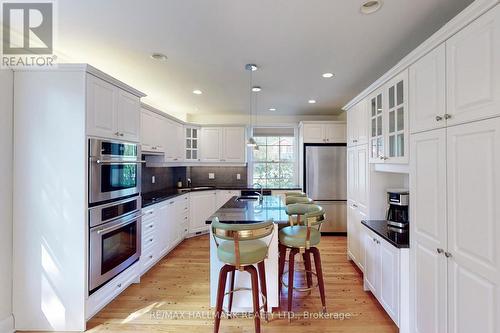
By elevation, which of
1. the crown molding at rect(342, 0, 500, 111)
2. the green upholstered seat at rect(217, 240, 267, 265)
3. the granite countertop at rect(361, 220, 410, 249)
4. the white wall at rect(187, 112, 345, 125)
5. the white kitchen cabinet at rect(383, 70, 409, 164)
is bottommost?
the green upholstered seat at rect(217, 240, 267, 265)

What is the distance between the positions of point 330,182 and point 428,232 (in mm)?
3247

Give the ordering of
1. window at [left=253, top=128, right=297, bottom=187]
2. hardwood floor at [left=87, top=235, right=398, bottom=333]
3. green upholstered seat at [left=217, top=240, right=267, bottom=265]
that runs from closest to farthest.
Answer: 1. green upholstered seat at [left=217, top=240, right=267, bottom=265]
2. hardwood floor at [left=87, top=235, right=398, bottom=333]
3. window at [left=253, top=128, right=297, bottom=187]

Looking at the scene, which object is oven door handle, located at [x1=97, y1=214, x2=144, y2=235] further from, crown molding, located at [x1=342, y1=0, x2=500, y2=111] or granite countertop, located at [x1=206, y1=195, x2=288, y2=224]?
crown molding, located at [x1=342, y1=0, x2=500, y2=111]

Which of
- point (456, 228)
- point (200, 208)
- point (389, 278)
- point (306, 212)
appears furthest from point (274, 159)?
point (456, 228)

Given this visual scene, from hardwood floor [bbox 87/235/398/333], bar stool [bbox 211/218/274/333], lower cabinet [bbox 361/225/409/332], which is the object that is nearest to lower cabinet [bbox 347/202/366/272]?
hardwood floor [bbox 87/235/398/333]

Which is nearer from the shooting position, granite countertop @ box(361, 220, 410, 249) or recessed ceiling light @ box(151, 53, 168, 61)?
granite countertop @ box(361, 220, 410, 249)

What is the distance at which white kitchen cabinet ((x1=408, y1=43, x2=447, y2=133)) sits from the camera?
5.45 ft

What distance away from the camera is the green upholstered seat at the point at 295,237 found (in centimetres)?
241

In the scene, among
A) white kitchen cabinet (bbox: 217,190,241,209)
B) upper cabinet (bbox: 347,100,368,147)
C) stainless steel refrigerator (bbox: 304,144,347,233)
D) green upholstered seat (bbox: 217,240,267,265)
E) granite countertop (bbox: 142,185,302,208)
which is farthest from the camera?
white kitchen cabinet (bbox: 217,190,241,209)

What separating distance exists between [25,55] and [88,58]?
0.60 metres

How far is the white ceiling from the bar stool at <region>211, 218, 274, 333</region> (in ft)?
5.46

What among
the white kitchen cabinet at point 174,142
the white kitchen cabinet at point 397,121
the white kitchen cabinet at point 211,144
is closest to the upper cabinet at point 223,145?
the white kitchen cabinet at point 211,144

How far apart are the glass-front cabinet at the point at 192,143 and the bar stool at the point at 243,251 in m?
3.56

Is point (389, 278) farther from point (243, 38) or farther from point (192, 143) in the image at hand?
point (192, 143)
